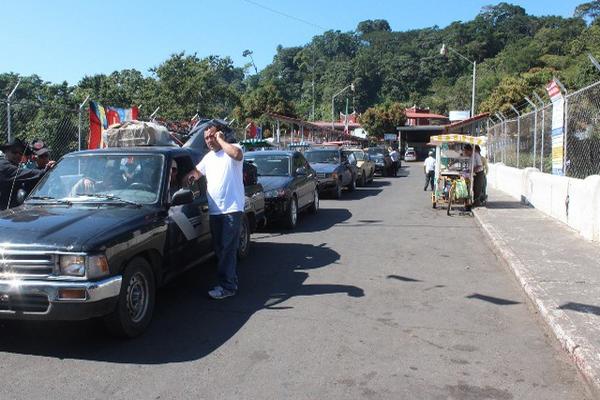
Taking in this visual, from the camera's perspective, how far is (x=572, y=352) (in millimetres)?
4676

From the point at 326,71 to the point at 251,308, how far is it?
109532 millimetres

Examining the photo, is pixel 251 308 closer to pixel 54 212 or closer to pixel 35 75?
pixel 54 212

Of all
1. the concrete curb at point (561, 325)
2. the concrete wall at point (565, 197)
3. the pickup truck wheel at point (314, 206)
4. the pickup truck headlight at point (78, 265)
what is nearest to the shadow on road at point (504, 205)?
the concrete wall at point (565, 197)

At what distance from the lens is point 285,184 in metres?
11.6

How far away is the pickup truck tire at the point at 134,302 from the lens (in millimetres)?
4875

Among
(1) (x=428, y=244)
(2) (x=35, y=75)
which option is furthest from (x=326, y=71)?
(1) (x=428, y=244)

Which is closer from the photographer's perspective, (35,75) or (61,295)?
(61,295)

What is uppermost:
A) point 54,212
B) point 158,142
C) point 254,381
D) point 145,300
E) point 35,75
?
point 35,75

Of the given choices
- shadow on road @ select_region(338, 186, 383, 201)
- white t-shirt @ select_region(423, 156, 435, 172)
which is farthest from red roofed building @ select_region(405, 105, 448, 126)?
white t-shirt @ select_region(423, 156, 435, 172)

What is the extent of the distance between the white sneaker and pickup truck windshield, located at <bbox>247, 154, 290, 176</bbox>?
6.38 meters

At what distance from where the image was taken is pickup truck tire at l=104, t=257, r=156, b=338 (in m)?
4.88

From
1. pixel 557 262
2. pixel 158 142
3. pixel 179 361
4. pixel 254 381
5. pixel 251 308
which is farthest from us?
pixel 158 142

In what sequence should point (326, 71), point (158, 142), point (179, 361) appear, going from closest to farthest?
point (179, 361), point (158, 142), point (326, 71)

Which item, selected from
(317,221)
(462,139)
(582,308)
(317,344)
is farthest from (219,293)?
(462,139)
